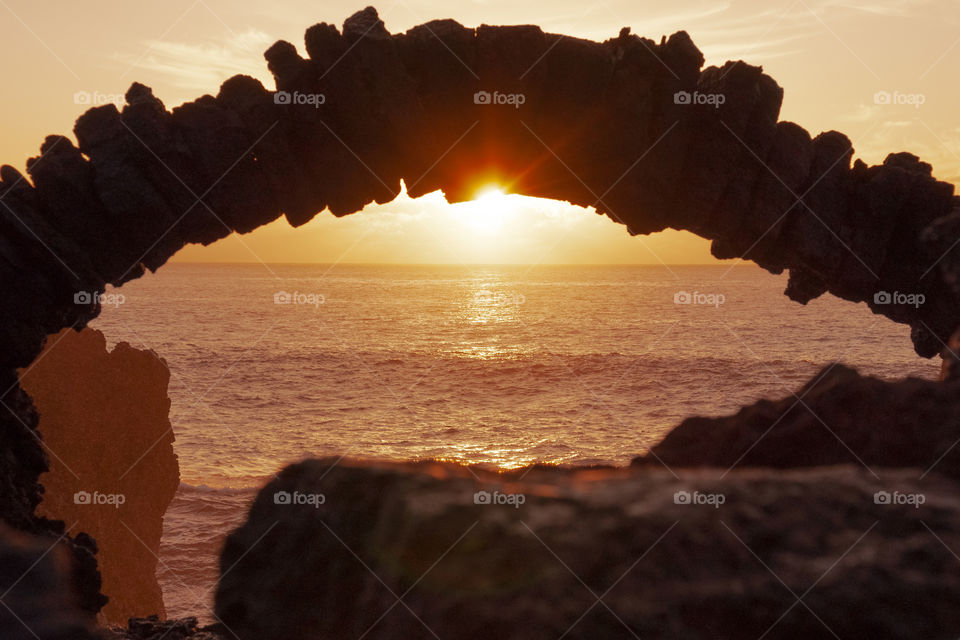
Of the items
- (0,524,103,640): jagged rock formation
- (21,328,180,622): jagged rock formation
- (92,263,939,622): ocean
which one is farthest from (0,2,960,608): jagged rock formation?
(0,524,103,640): jagged rock formation

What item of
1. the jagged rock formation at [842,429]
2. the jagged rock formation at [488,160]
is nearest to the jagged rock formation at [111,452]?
the jagged rock formation at [488,160]

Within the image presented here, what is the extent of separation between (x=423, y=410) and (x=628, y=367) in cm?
1923

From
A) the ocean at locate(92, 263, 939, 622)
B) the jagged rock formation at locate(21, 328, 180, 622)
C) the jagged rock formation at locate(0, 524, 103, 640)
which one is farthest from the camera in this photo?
the ocean at locate(92, 263, 939, 622)

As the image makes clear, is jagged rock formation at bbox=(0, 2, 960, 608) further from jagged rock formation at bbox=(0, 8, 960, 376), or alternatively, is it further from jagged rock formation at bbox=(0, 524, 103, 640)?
jagged rock formation at bbox=(0, 524, 103, 640)

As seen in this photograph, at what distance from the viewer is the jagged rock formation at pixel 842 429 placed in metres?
3.30

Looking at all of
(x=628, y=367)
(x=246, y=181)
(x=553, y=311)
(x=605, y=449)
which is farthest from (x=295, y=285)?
(x=246, y=181)

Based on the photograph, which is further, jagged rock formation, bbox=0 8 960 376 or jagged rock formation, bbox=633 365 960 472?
jagged rock formation, bbox=0 8 960 376

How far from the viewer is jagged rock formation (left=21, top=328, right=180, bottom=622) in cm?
1578

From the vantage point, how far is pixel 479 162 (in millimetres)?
13477

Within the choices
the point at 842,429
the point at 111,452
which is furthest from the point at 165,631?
the point at 111,452

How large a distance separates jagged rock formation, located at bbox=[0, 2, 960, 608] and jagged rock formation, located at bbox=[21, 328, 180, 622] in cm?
641

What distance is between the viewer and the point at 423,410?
141ft

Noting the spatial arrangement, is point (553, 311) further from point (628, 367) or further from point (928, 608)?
point (928, 608)

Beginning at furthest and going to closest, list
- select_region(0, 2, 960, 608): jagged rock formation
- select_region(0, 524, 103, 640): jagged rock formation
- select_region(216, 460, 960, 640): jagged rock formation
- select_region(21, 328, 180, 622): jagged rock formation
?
select_region(21, 328, 180, 622): jagged rock formation, select_region(0, 2, 960, 608): jagged rock formation, select_region(0, 524, 103, 640): jagged rock formation, select_region(216, 460, 960, 640): jagged rock formation
